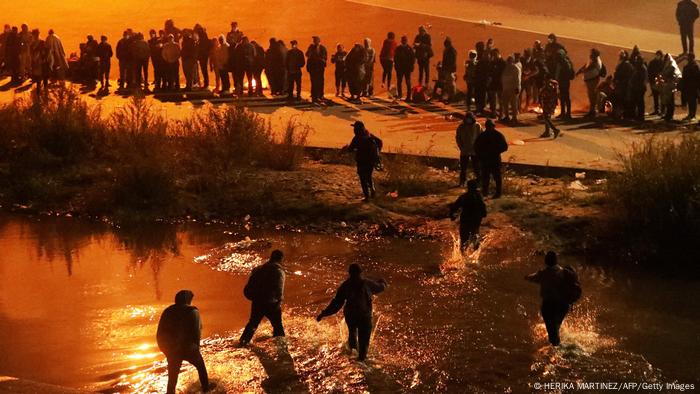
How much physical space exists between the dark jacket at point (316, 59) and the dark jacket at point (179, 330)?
1588cm

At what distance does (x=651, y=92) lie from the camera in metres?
25.6

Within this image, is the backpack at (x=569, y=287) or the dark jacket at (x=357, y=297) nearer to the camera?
the dark jacket at (x=357, y=297)

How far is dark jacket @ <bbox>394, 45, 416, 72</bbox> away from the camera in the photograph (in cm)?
2520

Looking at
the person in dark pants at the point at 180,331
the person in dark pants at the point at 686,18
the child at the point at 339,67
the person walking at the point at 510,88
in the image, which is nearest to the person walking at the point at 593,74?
the person walking at the point at 510,88

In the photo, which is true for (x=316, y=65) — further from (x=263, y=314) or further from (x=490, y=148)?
(x=263, y=314)

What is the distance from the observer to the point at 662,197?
1619cm

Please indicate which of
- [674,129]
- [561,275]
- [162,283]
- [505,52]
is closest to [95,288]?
[162,283]

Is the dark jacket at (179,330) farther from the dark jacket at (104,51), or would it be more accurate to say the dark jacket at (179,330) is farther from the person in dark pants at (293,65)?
the dark jacket at (104,51)

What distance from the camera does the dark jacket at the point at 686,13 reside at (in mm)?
27984

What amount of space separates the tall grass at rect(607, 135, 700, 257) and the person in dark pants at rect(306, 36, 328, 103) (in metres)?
10.3

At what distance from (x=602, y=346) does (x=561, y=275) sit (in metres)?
1.33

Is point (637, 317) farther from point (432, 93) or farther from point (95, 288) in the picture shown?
point (432, 93)

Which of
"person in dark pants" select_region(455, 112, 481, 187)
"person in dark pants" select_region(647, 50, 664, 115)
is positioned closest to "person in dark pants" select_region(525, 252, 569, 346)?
"person in dark pants" select_region(455, 112, 481, 187)

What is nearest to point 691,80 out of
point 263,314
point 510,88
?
point 510,88
